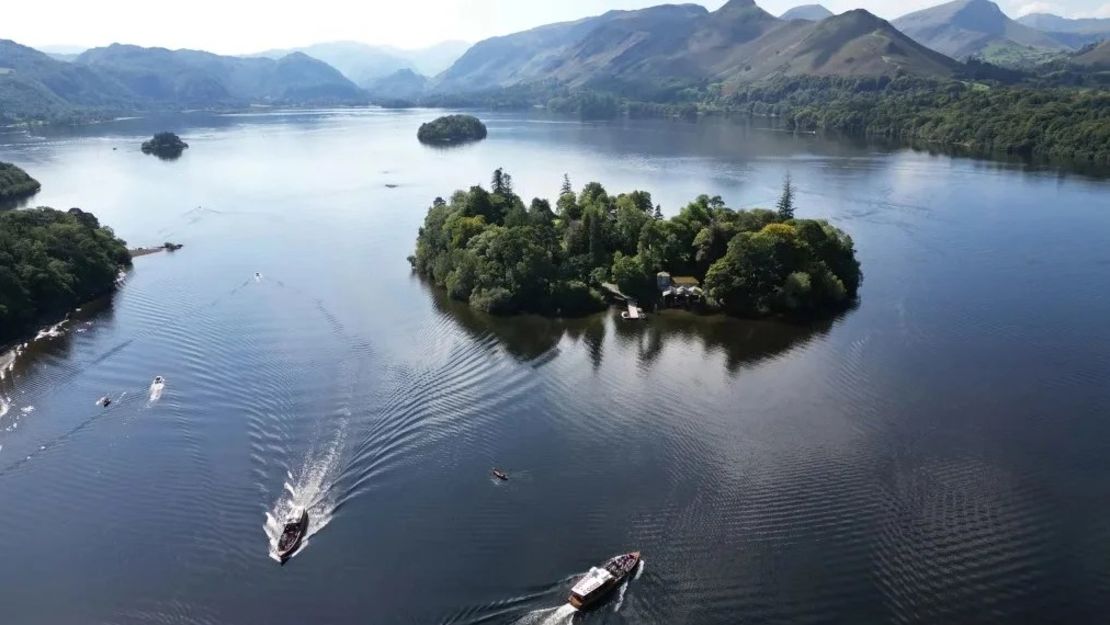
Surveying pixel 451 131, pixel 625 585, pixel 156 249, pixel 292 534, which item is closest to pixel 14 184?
pixel 156 249

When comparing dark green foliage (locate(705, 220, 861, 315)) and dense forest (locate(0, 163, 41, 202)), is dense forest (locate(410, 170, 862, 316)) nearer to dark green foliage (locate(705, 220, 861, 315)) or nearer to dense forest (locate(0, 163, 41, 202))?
dark green foliage (locate(705, 220, 861, 315))

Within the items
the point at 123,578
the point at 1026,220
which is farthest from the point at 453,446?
the point at 1026,220

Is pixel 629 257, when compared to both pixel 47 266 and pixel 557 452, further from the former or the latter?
pixel 47 266

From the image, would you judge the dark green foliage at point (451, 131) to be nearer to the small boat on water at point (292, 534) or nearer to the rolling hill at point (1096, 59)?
the small boat on water at point (292, 534)

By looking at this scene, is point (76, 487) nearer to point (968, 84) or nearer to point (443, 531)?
point (443, 531)

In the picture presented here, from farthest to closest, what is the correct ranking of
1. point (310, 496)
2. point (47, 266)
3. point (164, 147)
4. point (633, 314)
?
point (164, 147)
point (47, 266)
point (633, 314)
point (310, 496)
